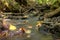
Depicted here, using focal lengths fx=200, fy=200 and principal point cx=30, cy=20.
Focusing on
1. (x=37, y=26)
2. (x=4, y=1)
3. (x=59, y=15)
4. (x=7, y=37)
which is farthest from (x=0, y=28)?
(x=4, y=1)

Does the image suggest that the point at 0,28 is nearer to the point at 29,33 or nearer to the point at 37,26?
the point at 29,33

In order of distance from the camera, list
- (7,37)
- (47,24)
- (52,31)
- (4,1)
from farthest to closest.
Answer: (4,1), (47,24), (52,31), (7,37)

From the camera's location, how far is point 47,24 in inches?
254

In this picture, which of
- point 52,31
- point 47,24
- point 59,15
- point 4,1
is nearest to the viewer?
point 52,31

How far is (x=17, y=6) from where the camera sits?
9.85 meters

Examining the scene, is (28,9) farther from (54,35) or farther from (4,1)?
(54,35)

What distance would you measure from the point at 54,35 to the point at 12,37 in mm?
1180

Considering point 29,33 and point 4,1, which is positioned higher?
point 4,1

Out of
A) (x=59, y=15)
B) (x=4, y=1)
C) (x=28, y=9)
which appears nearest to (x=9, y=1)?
(x=4, y=1)

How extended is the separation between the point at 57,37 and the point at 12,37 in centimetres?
122

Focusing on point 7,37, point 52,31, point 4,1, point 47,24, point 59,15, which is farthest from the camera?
point 4,1

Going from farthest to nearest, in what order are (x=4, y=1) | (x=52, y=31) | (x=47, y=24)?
(x=4, y=1) < (x=47, y=24) < (x=52, y=31)

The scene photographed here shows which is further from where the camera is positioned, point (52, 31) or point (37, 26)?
point (37, 26)

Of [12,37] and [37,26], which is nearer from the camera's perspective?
[12,37]
